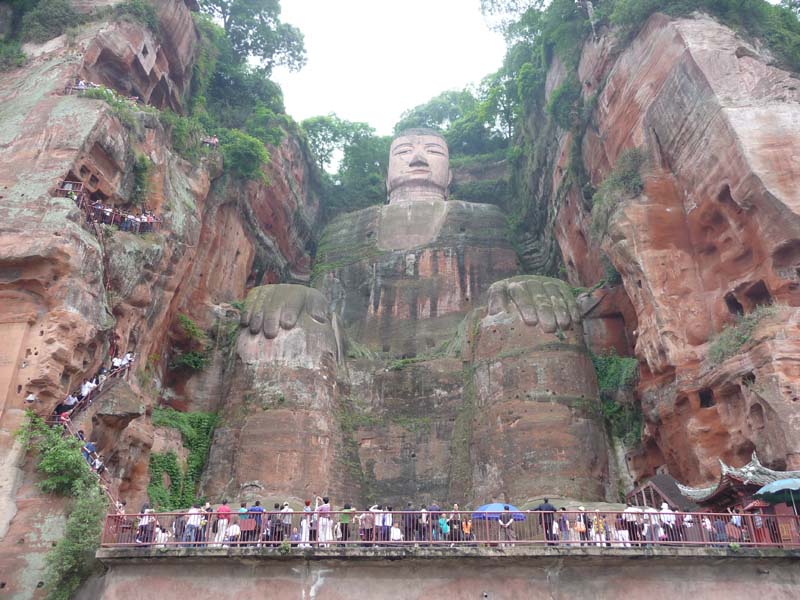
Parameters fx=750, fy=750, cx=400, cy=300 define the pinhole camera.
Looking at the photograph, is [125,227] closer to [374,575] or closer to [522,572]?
[374,575]

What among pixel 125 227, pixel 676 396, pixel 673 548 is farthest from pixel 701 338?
pixel 125 227

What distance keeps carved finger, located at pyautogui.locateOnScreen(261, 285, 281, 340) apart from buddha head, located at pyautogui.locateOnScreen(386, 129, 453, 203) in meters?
13.9

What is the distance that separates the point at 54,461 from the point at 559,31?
21.9 m

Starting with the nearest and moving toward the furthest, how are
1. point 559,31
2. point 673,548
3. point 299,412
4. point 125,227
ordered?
point 673,548, point 125,227, point 299,412, point 559,31

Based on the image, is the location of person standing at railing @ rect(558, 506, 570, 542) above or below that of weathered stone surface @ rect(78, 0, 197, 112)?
below

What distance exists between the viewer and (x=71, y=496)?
1496 cm

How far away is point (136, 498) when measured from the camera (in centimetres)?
1916

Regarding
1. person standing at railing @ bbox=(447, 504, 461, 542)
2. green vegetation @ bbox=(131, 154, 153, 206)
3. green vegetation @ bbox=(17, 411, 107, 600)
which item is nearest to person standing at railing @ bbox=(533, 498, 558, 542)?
person standing at railing @ bbox=(447, 504, 461, 542)

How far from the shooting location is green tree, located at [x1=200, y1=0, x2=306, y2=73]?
114 feet

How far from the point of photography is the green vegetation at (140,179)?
20.9 meters

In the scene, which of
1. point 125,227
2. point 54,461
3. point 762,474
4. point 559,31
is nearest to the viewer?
point 762,474

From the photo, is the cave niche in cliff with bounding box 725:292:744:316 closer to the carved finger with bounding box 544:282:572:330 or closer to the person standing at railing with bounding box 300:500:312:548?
the carved finger with bounding box 544:282:572:330

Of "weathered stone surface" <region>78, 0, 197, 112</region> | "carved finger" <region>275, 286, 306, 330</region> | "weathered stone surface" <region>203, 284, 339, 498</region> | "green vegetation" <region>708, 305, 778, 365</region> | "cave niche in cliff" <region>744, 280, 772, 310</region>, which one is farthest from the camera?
"carved finger" <region>275, 286, 306, 330</region>

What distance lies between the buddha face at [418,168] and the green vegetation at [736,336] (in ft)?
67.2
